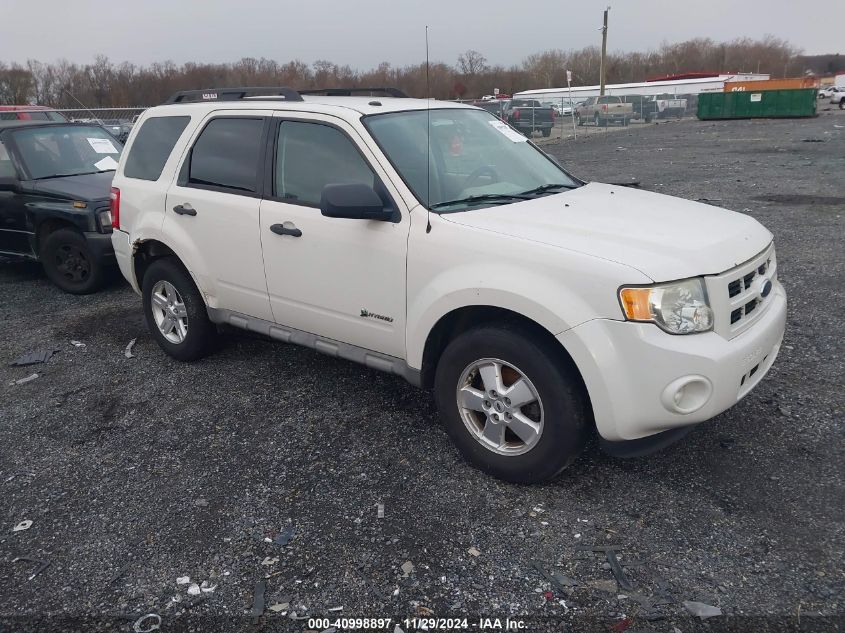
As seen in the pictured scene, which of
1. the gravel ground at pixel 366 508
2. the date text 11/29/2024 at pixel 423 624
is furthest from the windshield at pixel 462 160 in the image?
the date text 11/29/2024 at pixel 423 624

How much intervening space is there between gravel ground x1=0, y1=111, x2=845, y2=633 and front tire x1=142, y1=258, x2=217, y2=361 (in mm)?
182

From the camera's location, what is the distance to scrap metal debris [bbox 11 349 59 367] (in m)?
5.49

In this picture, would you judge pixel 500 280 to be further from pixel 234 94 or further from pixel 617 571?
pixel 234 94

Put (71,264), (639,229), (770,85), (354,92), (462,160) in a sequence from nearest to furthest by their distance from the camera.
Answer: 1. (639,229)
2. (462,160)
3. (354,92)
4. (71,264)
5. (770,85)

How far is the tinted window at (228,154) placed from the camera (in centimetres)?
438

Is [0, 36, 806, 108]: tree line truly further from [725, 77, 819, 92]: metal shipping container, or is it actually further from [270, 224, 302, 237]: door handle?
[725, 77, 819, 92]: metal shipping container

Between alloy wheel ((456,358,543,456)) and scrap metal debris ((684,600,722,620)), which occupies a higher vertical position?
alloy wheel ((456,358,543,456))

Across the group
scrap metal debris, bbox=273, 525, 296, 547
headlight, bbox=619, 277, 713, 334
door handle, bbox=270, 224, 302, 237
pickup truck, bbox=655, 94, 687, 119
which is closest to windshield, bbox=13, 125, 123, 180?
door handle, bbox=270, 224, 302, 237

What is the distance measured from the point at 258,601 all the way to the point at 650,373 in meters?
1.89

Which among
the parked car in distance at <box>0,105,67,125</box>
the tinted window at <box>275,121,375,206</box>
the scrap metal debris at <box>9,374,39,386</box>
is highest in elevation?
the parked car in distance at <box>0,105,67,125</box>

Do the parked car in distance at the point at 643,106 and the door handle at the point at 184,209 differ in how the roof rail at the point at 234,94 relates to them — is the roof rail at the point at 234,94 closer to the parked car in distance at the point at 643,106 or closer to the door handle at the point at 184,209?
the door handle at the point at 184,209

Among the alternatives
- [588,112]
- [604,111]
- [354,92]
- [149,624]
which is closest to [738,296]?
[149,624]

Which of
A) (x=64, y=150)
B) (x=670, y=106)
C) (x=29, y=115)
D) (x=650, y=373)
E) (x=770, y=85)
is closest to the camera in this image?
(x=650, y=373)

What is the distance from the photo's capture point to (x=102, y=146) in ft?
27.5
